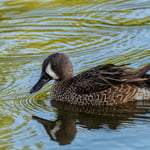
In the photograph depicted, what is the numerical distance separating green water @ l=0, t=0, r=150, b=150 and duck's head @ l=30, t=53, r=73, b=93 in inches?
13.2

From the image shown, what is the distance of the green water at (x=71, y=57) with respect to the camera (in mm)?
8625

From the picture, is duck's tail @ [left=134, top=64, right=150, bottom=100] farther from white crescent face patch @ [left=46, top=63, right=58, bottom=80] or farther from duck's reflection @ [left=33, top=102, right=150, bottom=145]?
white crescent face patch @ [left=46, top=63, right=58, bottom=80]

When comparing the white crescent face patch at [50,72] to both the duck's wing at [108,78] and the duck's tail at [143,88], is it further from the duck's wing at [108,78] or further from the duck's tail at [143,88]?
the duck's tail at [143,88]

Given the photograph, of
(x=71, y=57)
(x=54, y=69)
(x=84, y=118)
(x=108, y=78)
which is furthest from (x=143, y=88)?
(x=71, y=57)

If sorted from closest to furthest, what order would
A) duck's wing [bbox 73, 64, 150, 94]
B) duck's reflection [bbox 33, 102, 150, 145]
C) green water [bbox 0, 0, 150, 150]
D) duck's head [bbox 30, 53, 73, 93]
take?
green water [bbox 0, 0, 150, 150], duck's reflection [bbox 33, 102, 150, 145], duck's wing [bbox 73, 64, 150, 94], duck's head [bbox 30, 53, 73, 93]

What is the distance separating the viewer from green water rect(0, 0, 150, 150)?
8.62m

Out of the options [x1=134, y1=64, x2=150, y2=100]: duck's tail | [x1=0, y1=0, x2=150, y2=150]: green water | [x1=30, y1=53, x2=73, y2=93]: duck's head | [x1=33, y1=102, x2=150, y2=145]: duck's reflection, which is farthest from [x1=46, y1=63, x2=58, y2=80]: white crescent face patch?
[x1=134, y1=64, x2=150, y2=100]: duck's tail

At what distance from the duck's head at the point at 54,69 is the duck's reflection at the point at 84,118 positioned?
59 centimetres

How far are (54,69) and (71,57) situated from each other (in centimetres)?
197

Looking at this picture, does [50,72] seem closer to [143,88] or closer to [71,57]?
[143,88]

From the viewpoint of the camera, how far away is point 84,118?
9.68m

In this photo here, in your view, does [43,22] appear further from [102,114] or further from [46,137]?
[46,137]

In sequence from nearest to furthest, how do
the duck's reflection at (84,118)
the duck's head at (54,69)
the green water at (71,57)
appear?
the green water at (71,57)
the duck's reflection at (84,118)
the duck's head at (54,69)

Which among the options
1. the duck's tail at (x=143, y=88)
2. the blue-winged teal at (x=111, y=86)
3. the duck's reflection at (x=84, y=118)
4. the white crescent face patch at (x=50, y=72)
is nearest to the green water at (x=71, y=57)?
the duck's reflection at (x=84, y=118)
